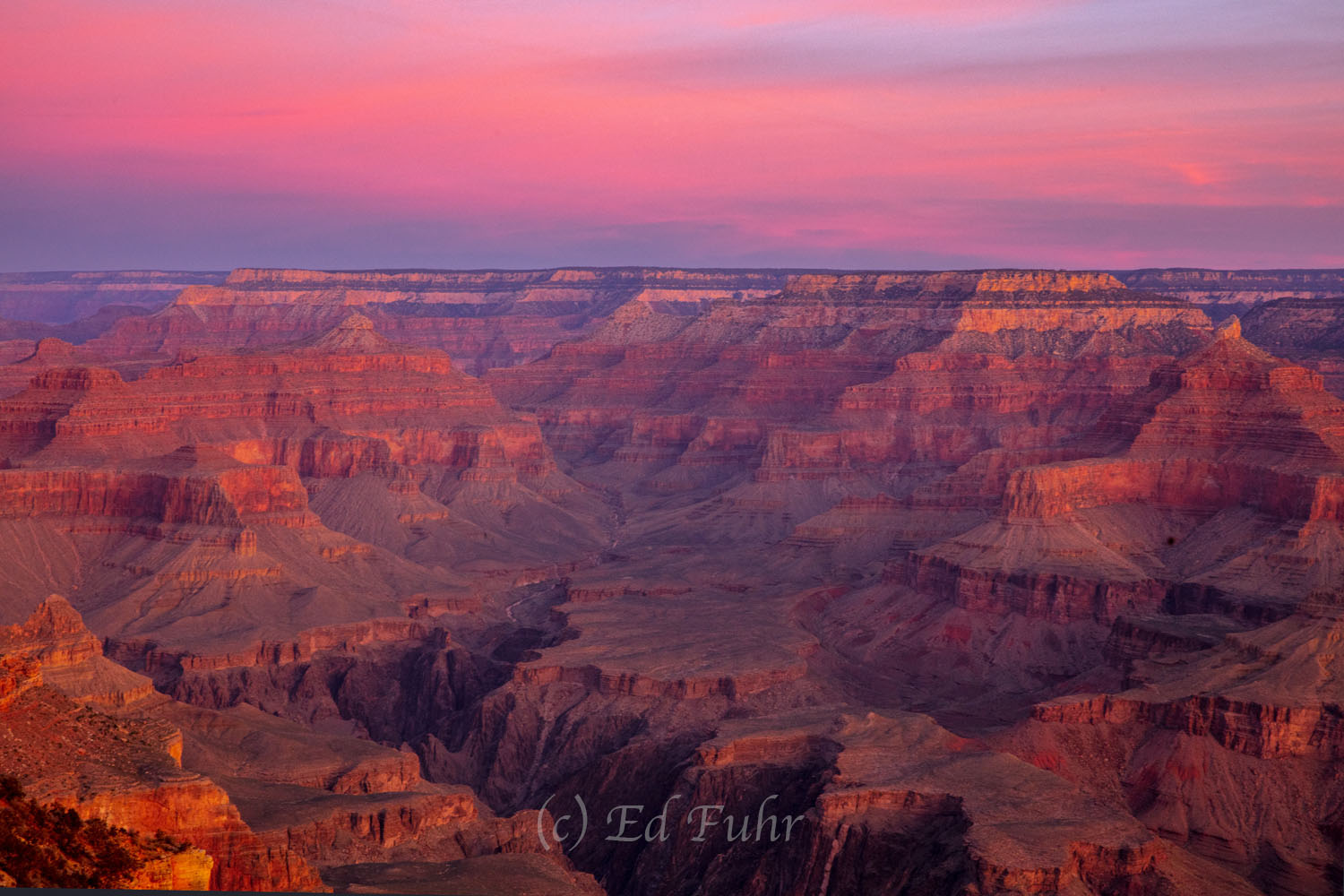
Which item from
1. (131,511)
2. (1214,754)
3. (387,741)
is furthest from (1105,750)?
(131,511)

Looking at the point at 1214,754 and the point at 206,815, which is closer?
the point at 206,815

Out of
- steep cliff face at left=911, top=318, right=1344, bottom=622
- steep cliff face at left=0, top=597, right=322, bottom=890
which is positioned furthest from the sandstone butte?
steep cliff face at left=911, top=318, right=1344, bottom=622

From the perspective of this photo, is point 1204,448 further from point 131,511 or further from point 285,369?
point 285,369

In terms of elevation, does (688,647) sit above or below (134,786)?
below

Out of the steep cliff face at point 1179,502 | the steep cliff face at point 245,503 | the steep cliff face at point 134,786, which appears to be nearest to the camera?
the steep cliff face at point 134,786

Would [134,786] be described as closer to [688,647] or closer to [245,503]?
[688,647]

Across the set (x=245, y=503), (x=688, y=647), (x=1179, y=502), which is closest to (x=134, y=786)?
(x=688, y=647)

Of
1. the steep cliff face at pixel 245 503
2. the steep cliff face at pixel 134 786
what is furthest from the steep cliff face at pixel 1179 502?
the steep cliff face at pixel 134 786

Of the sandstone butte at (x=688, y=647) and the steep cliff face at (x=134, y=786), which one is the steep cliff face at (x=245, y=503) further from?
the steep cliff face at (x=134, y=786)

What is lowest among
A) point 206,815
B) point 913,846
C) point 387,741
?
point 387,741
